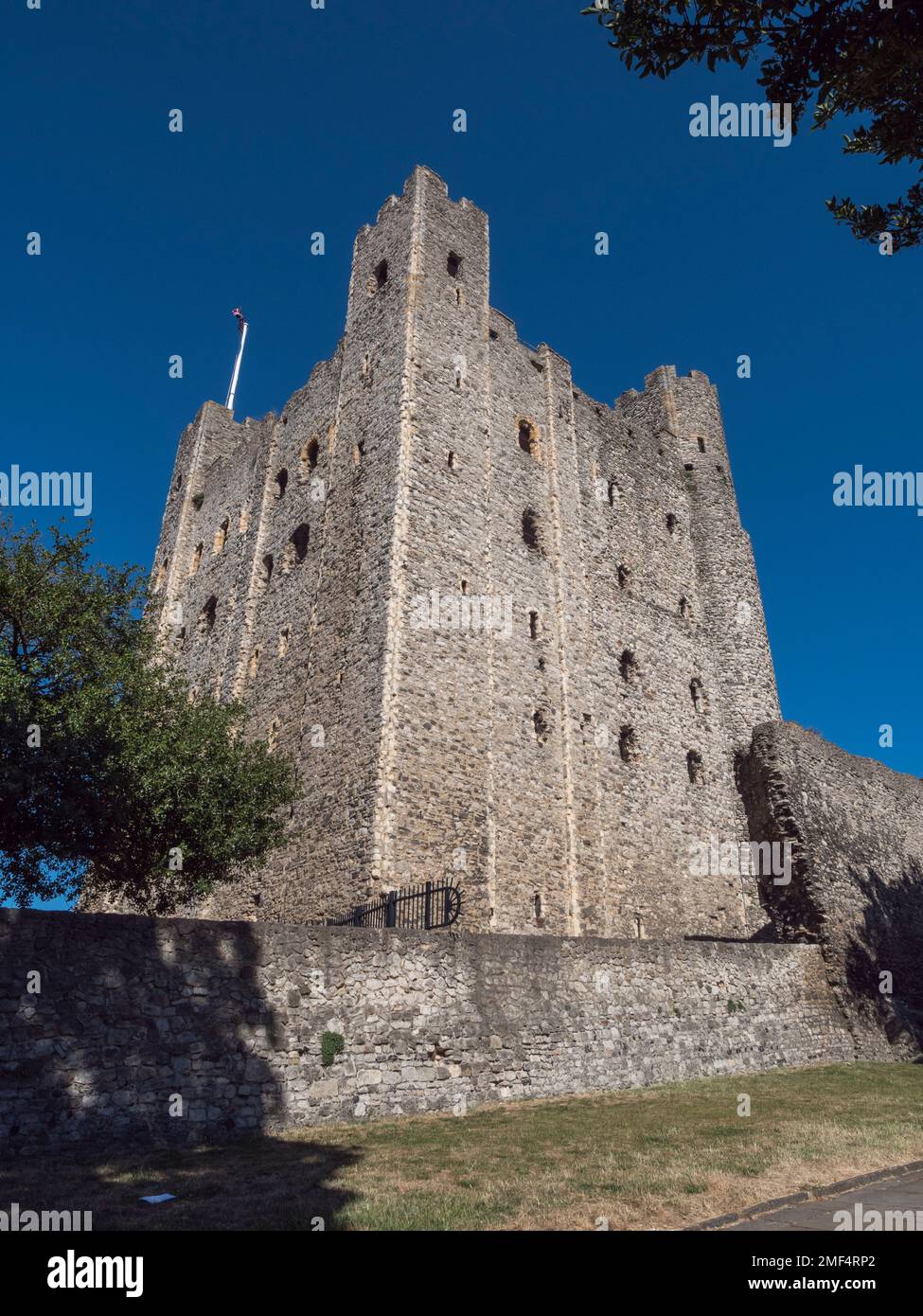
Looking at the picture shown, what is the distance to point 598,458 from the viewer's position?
91.6 feet

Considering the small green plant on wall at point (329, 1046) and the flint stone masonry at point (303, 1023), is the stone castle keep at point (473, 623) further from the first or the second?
the small green plant on wall at point (329, 1046)

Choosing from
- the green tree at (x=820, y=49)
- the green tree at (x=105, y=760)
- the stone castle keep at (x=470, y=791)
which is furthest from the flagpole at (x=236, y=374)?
the green tree at (x=820, y=49)

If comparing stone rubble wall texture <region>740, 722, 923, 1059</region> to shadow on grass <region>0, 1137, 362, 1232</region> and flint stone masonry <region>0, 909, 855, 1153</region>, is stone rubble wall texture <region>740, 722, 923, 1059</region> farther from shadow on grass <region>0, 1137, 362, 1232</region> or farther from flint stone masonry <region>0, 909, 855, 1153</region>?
shadow on grass <region>0, 1137, 362, 1232</region>

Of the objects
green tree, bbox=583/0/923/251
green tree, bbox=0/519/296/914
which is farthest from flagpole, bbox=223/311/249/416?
green tree, bbox=583/0/923/251

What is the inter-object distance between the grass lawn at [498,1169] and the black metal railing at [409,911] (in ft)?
15.4

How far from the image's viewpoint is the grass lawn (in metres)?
5.87

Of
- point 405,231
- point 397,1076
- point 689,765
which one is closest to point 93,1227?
point 397,1076

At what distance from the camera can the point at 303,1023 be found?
9.94 m

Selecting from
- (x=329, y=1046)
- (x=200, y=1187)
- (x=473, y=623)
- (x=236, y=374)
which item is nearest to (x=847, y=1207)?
(x=200, y=1187)

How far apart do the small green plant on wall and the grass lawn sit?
75cm

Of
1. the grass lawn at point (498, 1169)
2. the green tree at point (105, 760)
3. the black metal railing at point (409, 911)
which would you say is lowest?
the grass lawn at point (498, 1169)

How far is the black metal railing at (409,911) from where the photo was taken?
1536cm

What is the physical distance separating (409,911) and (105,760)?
6229 mm

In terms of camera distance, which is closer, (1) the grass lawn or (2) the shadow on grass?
(2) the shadow on grass
